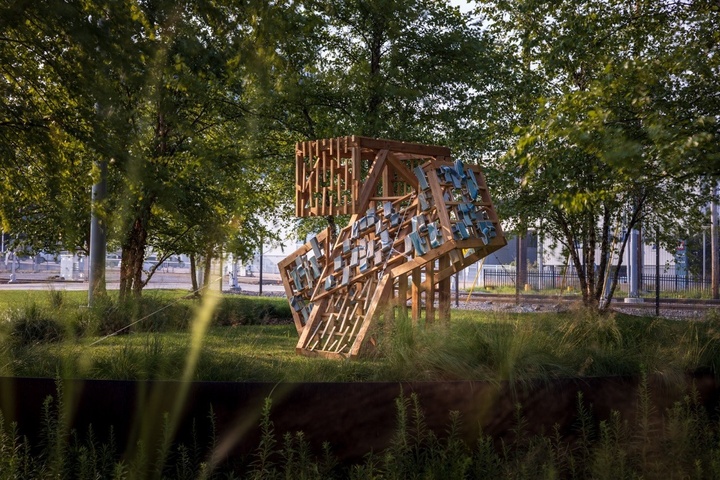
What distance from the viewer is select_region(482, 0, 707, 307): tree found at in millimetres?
9648

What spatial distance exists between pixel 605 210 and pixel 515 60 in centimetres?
377

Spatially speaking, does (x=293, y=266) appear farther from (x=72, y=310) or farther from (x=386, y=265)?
(x=72, y=310)

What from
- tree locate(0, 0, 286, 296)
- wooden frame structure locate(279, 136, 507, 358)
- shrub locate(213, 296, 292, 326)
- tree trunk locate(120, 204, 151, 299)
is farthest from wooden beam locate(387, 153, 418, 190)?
tree trunk locate(120, 204, 151, 299)

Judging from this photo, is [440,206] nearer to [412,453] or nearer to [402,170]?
[402,170]

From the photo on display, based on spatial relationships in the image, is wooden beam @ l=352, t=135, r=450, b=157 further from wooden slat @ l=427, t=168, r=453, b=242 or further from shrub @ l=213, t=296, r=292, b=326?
shrub @ l=213, t=296, r=292, b=326

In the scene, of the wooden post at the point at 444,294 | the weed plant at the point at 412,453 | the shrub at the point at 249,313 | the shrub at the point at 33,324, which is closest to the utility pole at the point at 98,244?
the shrub at the point at 249,313

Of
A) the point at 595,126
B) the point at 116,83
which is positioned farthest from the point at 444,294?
the point at 116,83

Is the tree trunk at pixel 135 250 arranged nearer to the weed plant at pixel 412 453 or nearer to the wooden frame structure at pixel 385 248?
the wooden frame structure at pixel 385 248

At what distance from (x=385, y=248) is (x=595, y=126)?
2787 mm

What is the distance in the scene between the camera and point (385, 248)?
9461 mm

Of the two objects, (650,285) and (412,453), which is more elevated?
(650,285)

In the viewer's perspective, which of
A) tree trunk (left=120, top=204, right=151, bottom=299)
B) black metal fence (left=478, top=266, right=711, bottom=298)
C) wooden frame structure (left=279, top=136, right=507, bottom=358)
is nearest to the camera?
wooden frame structure (left=279, top=136, right=507, bottom=358)

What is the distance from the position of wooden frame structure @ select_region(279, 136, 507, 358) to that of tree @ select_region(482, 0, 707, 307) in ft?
4.57

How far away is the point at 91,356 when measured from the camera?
724 cm
